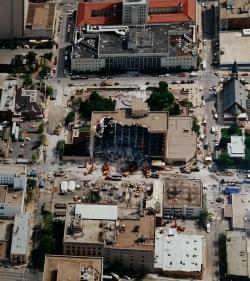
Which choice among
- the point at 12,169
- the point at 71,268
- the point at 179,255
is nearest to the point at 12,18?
the point at 12,169

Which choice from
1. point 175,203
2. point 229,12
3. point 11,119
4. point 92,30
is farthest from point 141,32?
point 175,203

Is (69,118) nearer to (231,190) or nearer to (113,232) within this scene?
(113,232)

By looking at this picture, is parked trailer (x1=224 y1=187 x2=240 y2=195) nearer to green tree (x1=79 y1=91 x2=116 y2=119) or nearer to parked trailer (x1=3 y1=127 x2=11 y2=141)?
green tree (x1=79 y1=91 x2=116 y2=119)

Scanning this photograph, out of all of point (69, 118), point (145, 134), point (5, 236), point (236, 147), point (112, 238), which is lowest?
point (5, 236)

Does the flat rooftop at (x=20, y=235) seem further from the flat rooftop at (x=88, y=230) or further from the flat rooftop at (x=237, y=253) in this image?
the flat rooftop at (x=237, y=253)

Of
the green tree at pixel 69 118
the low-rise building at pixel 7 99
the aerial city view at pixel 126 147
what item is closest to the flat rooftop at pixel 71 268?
the aerial city view at pixel 126 147

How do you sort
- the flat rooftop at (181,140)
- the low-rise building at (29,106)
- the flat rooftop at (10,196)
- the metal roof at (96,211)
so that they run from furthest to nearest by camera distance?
the low-rise building at (29,106) → the flat rooftop at (181,140) → the flat rooftop at (10,196) → the metal roof at (96,211)
